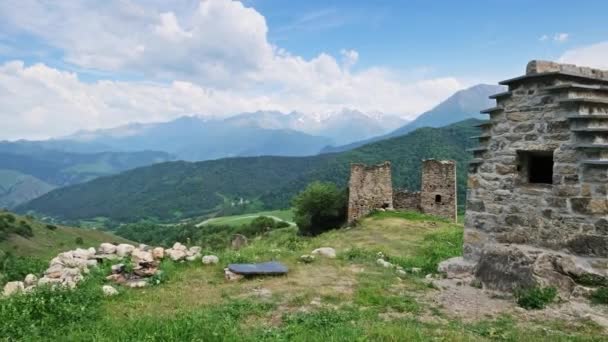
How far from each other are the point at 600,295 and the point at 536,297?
1.03 meters

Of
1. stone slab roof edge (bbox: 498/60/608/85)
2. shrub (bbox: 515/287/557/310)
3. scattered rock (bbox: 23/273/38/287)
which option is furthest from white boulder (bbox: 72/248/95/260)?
stone slab roof edge (bbox: 498/60/608/85)

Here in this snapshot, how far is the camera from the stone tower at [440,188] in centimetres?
2703

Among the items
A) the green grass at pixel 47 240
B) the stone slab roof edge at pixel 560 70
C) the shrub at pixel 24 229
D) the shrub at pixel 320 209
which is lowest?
the green grass at pixel 47 240

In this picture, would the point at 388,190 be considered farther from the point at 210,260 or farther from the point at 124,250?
the point at 124,250

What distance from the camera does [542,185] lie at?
9.09m

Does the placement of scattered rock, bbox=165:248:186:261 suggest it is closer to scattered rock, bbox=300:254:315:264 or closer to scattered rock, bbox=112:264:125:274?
scattered rock, bbox=112:264:125:274

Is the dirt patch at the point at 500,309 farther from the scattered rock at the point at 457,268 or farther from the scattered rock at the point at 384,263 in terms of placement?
the scattered rock at the point at 384,263

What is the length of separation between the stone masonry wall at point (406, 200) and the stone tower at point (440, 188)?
1.04 meters

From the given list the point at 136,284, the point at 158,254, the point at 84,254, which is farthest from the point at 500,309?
the point at 84,254

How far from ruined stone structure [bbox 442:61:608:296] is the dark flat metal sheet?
366cm

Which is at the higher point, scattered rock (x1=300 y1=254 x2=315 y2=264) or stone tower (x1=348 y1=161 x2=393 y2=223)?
stone tower (x1=348 y1=161 x2=393 y2=223)

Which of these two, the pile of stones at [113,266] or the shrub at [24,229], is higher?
the pile of stones at [113,266]

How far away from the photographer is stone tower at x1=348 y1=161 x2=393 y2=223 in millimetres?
27656

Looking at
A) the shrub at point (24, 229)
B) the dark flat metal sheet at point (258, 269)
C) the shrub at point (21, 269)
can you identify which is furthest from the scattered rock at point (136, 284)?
the shrub at point (24, 229)
